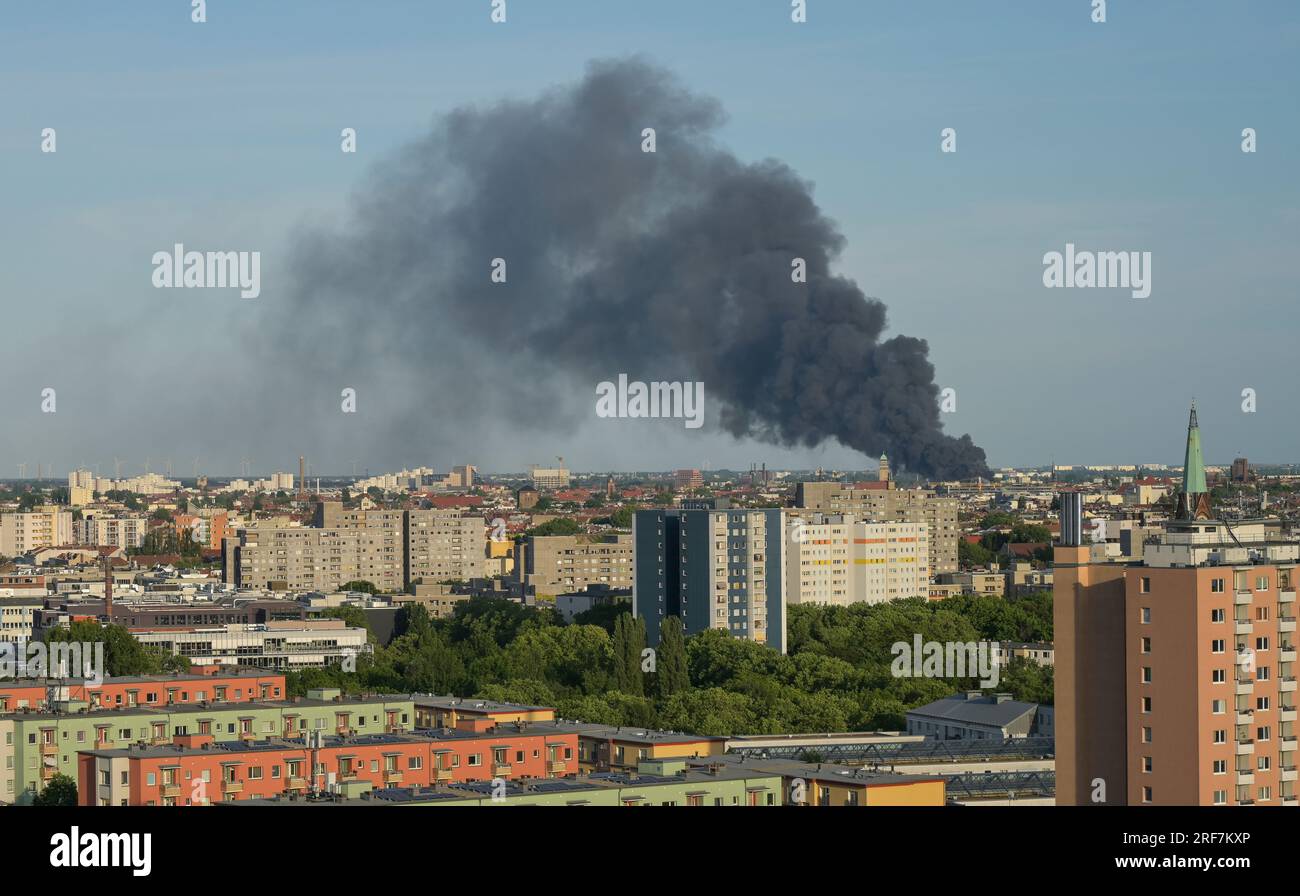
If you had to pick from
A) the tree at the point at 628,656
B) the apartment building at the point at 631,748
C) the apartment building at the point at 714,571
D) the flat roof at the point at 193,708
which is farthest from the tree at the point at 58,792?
the apartment building at the point at 714,571

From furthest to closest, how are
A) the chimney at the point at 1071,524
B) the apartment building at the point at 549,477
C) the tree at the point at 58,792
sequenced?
the apartment building at the point at 549,477 → the tree at the point at 58,792 → the chimney at the point at 1071,524

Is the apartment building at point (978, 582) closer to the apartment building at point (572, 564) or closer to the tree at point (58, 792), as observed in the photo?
the apartment building at point (572, 564)

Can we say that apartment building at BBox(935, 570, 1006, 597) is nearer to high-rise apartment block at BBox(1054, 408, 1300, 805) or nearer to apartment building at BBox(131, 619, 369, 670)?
apartment building at BBox(131, 619, 369, 670)

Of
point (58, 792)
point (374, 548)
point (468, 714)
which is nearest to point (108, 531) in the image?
point (374, 548)
